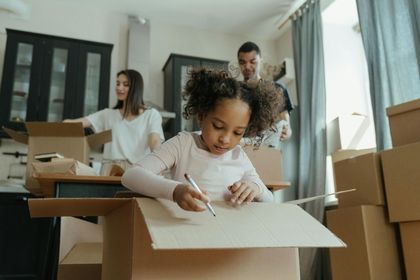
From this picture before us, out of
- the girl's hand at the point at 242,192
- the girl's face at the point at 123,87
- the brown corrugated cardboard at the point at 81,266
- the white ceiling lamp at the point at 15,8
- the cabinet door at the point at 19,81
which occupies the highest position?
the white ceiling lamp at the point at 15,8

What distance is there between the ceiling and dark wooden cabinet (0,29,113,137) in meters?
0.56

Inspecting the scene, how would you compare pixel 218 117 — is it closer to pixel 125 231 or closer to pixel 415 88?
pixel 125 231

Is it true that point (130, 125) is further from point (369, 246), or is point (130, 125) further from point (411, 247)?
point (411, 247)

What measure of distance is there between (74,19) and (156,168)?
3.34 m

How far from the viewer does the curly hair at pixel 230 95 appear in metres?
1.19

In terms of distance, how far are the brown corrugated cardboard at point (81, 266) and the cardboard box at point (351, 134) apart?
2.29 metres

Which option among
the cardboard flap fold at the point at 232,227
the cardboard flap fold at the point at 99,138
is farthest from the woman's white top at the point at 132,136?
the cardboard flap fold at the point at 232,227

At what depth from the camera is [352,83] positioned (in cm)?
348

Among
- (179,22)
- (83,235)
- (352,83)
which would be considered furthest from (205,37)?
(83,235)

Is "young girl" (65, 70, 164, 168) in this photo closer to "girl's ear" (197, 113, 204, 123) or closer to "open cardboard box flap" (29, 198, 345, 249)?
"girl's ear" (197, 113, 204, 123)

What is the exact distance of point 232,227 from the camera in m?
0.78

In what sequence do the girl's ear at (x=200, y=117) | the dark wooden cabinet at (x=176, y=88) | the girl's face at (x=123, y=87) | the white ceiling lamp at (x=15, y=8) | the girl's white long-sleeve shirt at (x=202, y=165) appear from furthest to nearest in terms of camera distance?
1. the dark wooden cabinet at (x=176, y=88)
2. the white ceiling lamp at (x=15, y=8)
3. the girl's face at (x=123, y=87)
4. the girl's ear at (x=200, y=117)
5. the girl's white long-sleeve shirt at (x=202, y=165)

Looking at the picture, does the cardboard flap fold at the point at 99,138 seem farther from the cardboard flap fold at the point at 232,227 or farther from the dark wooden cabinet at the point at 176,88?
the dark wooden cabinet at the point at 176,88

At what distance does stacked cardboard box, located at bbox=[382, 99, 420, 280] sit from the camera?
1.74 meters
